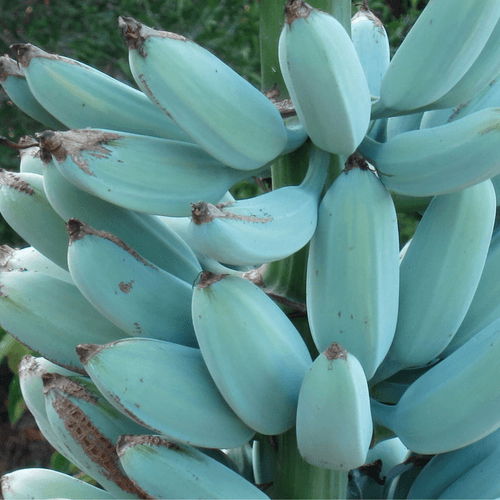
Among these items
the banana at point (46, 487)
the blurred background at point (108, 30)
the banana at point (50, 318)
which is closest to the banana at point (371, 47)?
the banana at point (50, 318)

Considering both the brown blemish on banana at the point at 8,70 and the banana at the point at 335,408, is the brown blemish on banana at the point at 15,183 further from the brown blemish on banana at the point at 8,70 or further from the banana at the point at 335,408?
the banana at the point at 335,408

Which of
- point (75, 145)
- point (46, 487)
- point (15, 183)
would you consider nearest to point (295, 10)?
point (75, 145)

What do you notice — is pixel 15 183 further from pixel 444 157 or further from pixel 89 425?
pixel 444 157

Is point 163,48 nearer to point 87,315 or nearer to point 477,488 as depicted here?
point 87,315

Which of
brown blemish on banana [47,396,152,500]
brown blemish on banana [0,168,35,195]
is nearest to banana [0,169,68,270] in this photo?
brown blemish on banana [0,168,35,195]

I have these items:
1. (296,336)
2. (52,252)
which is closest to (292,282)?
(296,336)

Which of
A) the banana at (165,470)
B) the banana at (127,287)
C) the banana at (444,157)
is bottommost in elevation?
the banana at (165,470)
